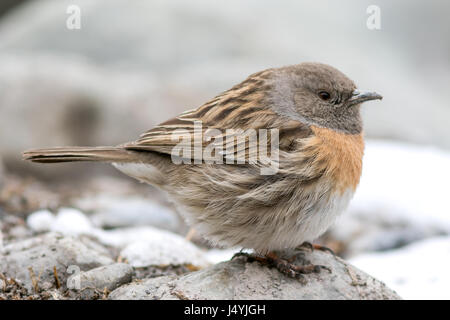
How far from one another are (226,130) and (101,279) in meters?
1.56

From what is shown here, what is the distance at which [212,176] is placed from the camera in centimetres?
461

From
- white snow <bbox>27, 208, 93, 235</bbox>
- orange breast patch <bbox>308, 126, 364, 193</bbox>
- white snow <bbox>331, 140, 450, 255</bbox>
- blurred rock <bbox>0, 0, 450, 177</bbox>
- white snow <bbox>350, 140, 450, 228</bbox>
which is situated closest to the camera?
orange breast patch <bbox>308, 126, 364, 193</bbox>

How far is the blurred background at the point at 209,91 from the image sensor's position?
6.56 metres

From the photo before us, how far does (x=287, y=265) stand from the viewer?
4.39 m

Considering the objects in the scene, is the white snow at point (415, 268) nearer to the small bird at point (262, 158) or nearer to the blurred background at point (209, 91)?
the blurred background at point (209, 91)

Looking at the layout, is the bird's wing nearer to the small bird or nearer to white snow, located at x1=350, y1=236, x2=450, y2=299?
the small bird

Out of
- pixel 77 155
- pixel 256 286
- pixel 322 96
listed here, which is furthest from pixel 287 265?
pixel 77 155

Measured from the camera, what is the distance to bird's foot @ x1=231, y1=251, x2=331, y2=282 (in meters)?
4.34

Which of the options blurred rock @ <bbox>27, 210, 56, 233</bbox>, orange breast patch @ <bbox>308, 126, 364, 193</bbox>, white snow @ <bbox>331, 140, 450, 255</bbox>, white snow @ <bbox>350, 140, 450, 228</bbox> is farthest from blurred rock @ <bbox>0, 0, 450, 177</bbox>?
orange breast patch @ <bbox>308, 126, 364, 193</bbox>

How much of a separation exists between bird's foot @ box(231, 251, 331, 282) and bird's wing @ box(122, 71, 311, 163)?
79cm

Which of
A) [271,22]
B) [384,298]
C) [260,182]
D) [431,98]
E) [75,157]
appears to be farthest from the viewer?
[271,22]

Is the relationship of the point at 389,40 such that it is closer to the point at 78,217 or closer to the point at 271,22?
the point at 271,22

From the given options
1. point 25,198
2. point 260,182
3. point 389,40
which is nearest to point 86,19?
point 25,198

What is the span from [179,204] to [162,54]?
6873 mm
